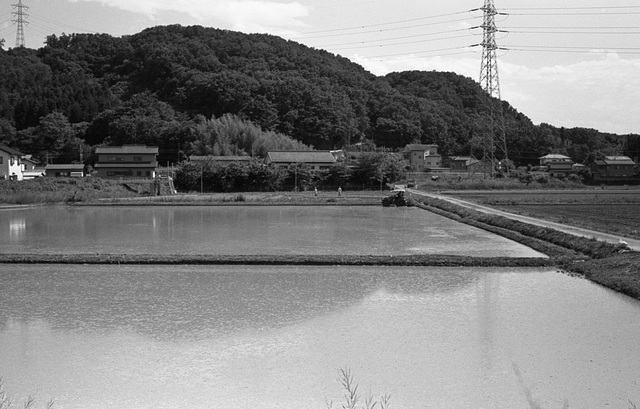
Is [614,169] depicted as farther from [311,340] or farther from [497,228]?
[311,340]

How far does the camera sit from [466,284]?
8.53 m

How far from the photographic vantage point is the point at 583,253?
36.3 feet

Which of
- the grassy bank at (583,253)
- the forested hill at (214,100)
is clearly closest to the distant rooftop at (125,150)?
the forested hill at (214,100)

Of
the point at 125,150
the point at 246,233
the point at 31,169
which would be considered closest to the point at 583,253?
the point at 246,233

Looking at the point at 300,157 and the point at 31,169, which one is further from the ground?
the point at 300,157

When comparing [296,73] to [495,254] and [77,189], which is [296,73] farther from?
[495,254]

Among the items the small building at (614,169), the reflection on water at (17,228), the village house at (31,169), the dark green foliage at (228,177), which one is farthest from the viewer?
the small building at (614,169)

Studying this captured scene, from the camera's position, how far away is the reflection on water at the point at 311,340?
439 centimetres

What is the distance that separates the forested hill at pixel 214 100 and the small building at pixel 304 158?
203 inches

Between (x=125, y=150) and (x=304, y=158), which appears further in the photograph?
(x=304, y=158)

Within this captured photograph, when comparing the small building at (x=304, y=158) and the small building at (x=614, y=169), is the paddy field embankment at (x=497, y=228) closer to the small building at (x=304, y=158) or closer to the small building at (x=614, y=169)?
the small building at (x=304, y=158)

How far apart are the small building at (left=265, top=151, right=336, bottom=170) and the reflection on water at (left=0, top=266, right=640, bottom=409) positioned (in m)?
32.5

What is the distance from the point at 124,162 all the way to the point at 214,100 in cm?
1609

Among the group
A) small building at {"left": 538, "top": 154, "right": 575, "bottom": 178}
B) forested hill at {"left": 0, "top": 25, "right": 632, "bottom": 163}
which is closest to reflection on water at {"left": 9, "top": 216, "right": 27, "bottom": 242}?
forested hill at {"left": 0, "top": 25, "right": 632, "bottom": 163}
